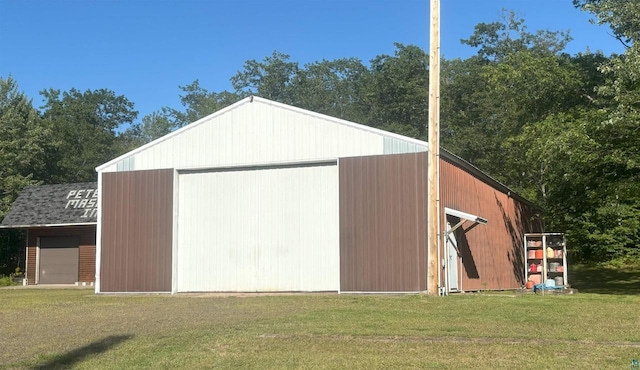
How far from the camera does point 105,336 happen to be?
9844mm

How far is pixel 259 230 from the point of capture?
66.9 feet

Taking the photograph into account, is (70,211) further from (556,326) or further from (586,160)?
(556,326)

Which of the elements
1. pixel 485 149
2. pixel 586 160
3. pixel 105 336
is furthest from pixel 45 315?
pixel 485 149

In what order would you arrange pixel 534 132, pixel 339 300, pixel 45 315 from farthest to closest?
pixel 534 132
pixel 339 300
pixel 45 315

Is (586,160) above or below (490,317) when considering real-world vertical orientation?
above

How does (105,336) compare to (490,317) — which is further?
(490,317)

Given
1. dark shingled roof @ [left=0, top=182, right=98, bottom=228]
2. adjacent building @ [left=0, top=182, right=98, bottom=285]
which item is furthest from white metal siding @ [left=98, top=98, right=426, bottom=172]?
adjacent building @ [left=0, top=182, right=98, bottom=285]

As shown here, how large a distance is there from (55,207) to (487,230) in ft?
63.5

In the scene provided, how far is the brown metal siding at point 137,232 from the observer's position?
21.0 m

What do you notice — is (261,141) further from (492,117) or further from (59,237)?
(492,117)

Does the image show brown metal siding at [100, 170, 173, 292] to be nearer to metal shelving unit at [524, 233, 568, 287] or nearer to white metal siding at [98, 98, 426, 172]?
white metal siding at [98, 98, 426, 172]

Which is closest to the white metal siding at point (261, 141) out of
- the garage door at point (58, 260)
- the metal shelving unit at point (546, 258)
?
the metal shelving unit at point (546, 258)

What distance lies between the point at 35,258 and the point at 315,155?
1744cm

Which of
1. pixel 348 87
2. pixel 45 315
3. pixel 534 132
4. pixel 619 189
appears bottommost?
pixel 45 315
